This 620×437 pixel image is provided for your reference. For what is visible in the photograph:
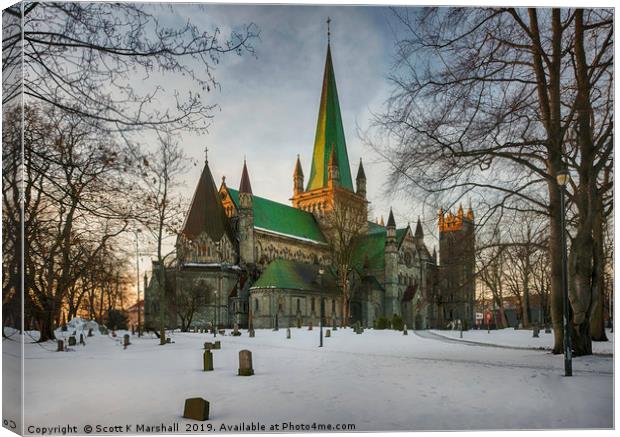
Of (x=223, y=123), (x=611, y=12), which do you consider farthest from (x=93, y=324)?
(x=611, y=12)

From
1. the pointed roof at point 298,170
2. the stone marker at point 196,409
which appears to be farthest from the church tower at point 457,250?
Answer: the stone marker at point 196,409

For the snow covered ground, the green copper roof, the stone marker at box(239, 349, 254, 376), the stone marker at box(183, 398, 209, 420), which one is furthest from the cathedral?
the stone marker at box(183, 398, 209, 420)

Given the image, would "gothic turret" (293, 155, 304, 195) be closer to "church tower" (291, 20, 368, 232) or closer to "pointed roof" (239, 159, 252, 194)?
"church tower" (291, 20, 368, 232)

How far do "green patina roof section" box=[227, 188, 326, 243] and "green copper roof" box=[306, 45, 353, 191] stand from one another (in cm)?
345

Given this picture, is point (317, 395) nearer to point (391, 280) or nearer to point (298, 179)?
point (298, 179)

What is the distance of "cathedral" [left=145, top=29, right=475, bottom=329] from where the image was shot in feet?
34.6

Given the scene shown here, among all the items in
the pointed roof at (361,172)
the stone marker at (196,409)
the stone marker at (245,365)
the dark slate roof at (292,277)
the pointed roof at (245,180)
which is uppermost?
the pointed roof at (361,172)

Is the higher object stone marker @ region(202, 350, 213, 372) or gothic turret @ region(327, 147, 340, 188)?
gothic turret @ region(327, 147, 340, 188)

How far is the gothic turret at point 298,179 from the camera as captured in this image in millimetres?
9680

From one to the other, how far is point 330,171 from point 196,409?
216 inches

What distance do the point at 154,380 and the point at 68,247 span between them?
8.55ft

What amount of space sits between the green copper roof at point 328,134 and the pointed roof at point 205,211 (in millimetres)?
1906

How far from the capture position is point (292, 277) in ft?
114

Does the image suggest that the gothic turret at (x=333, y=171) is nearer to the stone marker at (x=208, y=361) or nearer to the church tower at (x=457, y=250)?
the church tower at (x=457, y=250)
